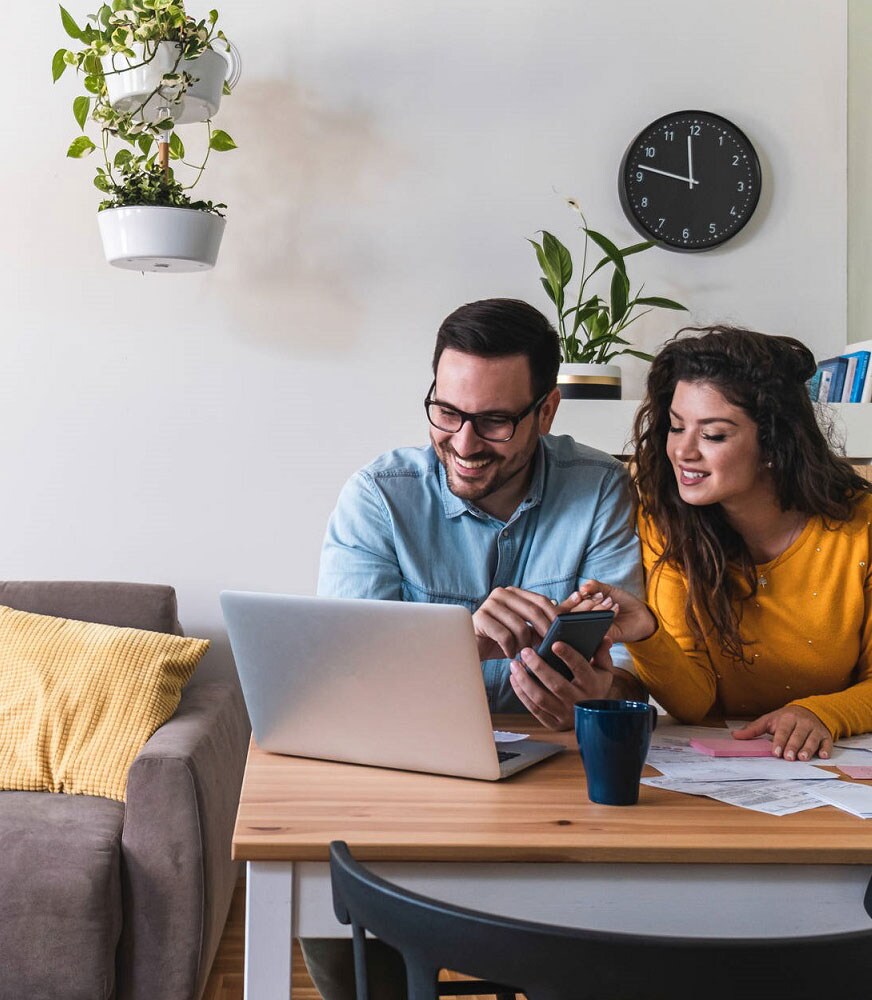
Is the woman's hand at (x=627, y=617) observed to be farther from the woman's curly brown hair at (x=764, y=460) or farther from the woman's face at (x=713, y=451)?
the woman's face at (x=713, y=451)

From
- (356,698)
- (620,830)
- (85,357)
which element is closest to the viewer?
(620,830)

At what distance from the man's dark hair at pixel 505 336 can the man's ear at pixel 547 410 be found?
17mm

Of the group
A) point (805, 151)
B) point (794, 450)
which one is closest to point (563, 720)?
point (794, 450)

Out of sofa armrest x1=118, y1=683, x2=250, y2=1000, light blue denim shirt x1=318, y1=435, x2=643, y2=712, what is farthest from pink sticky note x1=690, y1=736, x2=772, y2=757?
sofa armrest x1=118, y1=683, x2=250, y2=1000

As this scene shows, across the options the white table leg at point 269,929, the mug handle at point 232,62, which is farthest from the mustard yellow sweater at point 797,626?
the mug handle at point 232,62

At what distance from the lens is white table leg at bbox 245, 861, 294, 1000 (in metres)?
1.03

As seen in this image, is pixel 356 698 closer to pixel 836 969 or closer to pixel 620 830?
pixel 620 830

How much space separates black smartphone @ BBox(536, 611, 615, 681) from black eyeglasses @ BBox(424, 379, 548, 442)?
0.44 m

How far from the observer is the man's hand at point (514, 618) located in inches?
55.5

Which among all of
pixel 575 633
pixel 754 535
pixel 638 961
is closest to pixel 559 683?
pixel 575 633

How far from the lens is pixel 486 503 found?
1.86 metres

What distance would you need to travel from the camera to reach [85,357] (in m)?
2.87

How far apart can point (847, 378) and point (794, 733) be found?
164 cm

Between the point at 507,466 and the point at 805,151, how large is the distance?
5.63 feet
